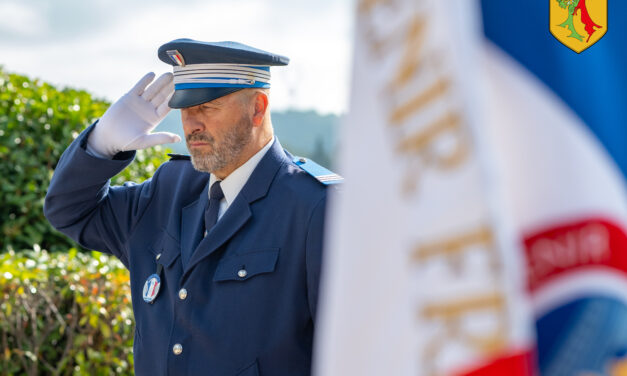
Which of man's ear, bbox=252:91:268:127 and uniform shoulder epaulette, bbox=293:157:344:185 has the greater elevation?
man's ear, bbox=252:91:268:127

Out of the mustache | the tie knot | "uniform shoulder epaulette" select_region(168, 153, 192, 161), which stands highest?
the mustache

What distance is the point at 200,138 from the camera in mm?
2494

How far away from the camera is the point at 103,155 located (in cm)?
274

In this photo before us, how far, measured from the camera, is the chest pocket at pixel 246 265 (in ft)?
7.55

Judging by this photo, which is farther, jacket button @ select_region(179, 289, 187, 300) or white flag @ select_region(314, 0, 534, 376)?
jacket button @ select_region(179, 289, 187, 300)

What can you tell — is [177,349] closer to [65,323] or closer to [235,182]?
[235,182]

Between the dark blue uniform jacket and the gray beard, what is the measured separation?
0.09 m

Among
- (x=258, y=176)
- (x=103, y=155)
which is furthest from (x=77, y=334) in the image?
(x=258, y=176)

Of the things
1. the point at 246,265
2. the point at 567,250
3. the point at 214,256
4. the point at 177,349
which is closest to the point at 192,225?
the point at 214,256

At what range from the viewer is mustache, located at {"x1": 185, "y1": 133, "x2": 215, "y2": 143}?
97.9 inches

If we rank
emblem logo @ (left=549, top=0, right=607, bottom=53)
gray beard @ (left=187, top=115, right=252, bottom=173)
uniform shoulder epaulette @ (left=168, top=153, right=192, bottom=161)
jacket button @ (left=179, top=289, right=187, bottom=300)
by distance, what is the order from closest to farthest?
emblem logo @ (left=549, top=0, right=607, bottom=53), jacket button @ (left=179, top=289, right=187, bottom=300), gray beard @ (left=187, top=115, right=252, bottom=173), uniform shoulder epaulette @ (left=168, top=153, right=192, bottom=161)

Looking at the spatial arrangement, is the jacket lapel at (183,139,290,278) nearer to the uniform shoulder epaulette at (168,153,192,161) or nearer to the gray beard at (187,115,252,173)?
the gray beard at (187,115,252,173)

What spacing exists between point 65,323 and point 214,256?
1739mm

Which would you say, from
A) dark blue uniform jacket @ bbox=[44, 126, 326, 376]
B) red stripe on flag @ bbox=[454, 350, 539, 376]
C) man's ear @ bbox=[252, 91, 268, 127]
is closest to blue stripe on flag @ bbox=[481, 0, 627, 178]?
red stripe on flag @ bbox=[454, 350, 539, 376]
